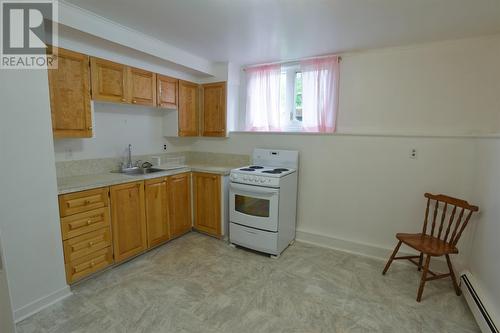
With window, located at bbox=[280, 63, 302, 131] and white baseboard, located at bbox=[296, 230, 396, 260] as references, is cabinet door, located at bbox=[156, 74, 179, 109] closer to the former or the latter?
window, located at bbox=[280, 63, 302, 131]

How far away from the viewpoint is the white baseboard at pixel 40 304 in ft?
6.17

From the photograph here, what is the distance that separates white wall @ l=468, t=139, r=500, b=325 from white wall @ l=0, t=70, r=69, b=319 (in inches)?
132

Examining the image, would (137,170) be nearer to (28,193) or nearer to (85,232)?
(85,232)

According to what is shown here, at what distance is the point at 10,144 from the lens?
1.76m

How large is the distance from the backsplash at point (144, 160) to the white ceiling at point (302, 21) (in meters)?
1.50

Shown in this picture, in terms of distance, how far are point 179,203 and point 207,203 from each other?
367mm

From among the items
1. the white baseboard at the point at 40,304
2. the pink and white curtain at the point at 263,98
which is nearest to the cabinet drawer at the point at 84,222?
the white baseboard at the point at 40,304

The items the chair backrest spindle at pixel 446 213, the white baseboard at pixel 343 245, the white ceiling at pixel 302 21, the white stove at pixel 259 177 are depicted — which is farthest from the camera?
the white baseboard at pixel 343 245

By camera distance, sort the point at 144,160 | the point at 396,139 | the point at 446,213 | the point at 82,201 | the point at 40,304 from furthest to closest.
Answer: the point at 144,160 → the point at 396,139 → the point at 446,213 → the point at 82,201 → the point at 40,304

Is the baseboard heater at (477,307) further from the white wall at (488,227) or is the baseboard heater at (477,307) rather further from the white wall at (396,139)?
the white wall at (396,139)

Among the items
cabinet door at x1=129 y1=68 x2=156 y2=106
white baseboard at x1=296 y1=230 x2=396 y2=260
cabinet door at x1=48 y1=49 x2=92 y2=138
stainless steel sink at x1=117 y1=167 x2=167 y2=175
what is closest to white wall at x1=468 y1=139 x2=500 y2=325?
white baseboard at x1=296 y1=230 x2=396 y2=260

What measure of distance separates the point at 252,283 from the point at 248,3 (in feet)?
8.07

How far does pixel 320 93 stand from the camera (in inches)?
128

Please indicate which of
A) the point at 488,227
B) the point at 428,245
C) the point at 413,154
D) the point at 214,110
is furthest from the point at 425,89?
the point at 214,110
